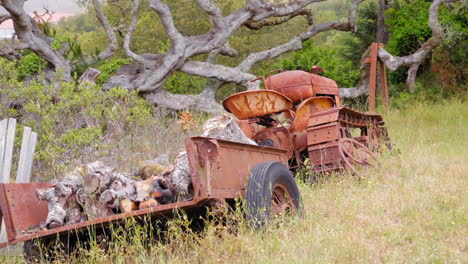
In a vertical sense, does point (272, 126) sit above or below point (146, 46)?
below

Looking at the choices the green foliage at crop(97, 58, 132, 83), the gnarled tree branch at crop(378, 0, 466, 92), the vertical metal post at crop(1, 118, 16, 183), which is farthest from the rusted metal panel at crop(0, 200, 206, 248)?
the gnarled tree branch at crop(378, 0, 466, 92)

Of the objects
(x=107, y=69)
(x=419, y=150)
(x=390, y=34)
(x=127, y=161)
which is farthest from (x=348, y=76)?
(x=127, y=161)

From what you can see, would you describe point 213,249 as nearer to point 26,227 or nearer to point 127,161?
point 26,227

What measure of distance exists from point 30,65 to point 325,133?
29.8 ft

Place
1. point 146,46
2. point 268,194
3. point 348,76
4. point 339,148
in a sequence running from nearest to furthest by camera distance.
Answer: point 268,194
point 339,148
point 348,76
point 146,46

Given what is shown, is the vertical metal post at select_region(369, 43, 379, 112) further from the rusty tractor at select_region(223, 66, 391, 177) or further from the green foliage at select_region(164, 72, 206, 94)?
the green foliage at select_region(164, 72, 206, 94)

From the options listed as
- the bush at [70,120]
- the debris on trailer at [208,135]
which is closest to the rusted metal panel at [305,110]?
the debris on trailer at [208,135]

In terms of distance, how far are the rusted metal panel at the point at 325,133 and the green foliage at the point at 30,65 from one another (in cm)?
850

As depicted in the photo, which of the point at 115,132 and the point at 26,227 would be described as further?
the point at 115,132

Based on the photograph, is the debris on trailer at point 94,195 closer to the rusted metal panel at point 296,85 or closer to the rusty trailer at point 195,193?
the rusty trailer at point 195,193

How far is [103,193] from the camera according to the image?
479 centimetres

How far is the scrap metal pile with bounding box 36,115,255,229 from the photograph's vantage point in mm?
4789

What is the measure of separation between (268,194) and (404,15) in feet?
53.9

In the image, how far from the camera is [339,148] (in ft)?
25.6
